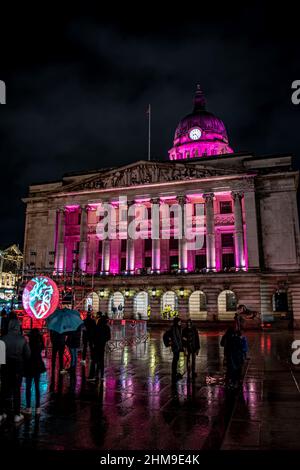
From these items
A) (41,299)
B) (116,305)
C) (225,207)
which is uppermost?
(225,207)

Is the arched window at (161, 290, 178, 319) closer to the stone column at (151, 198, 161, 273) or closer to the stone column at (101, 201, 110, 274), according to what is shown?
the stone column at (151, 198, 161, 273)

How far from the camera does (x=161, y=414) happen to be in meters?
8.31

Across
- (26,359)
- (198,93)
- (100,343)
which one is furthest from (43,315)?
(198,93)

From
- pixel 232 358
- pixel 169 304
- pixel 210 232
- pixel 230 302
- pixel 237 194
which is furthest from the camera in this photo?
pixel 169 304

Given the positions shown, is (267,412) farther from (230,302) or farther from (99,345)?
(230,302)

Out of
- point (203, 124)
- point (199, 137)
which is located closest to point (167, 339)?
point (199, 137)

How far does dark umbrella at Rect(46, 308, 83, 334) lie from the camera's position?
1180cm

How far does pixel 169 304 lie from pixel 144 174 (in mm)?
18404

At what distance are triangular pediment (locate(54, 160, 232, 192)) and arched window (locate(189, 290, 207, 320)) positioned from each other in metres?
15.5

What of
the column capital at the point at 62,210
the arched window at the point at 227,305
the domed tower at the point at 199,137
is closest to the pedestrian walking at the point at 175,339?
the arched window at the point at 227,305

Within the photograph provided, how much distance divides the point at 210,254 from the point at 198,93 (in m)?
52.5

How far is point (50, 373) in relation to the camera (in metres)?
13.2

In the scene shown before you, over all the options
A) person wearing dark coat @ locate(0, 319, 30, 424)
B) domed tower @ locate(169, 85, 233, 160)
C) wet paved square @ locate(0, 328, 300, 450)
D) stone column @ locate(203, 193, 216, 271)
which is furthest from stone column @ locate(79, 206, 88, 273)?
person wearing dark coat @ locate(0, 319, 30, 424)

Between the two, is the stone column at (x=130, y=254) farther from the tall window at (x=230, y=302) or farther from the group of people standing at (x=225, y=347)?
the group of people standing at (x=225, y=347)
